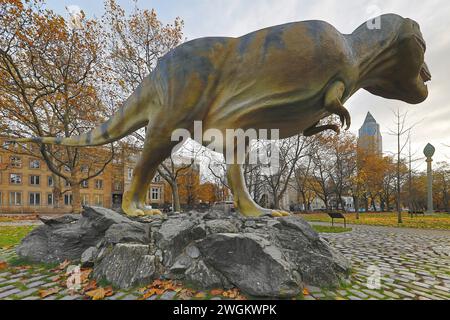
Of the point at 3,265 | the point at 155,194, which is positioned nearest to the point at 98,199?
the point at 155,194

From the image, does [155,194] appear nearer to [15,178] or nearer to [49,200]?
[49,200]

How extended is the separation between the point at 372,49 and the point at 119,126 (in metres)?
4.53

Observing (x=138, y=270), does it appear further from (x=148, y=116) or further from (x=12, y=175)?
(x=12, y=175)

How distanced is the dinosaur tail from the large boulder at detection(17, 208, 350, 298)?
1.72 metres

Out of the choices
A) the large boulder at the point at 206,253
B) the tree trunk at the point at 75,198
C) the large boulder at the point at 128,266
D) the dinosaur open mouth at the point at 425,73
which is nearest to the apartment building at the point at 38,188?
the tree trunk at the point at 75,198

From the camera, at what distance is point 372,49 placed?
3812 mm

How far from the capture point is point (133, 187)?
4.95 metres

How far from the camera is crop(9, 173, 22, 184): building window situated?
35.7 meters

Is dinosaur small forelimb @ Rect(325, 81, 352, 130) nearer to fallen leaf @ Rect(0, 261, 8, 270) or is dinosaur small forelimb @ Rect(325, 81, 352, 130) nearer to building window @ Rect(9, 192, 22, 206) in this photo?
fallen leaf @ Rect(0, 261, 8, 270)

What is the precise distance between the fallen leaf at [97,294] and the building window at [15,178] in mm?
42563

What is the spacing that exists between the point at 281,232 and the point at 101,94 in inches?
599

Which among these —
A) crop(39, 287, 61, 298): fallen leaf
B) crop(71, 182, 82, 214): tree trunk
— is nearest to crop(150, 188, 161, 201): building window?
crop(71, 182, 82, 214): tree trunk

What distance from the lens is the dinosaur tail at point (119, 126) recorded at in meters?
4.93
